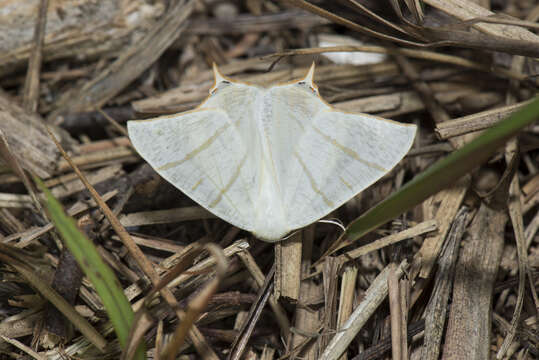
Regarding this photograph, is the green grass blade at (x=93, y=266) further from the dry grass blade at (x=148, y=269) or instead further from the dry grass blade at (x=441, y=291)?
the dry grass blade at (x=441, y=291)

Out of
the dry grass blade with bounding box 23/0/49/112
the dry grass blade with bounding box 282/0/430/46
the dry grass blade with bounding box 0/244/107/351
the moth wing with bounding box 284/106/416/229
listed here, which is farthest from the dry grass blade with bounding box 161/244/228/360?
the dry grass blade with bounding box 23/0/49/112

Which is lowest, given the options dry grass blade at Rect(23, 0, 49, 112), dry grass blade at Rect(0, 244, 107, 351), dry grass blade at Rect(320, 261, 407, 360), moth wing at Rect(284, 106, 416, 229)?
dry grass blade at Rect(320, 261, 407, 360)

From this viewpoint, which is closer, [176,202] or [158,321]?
[158,321]

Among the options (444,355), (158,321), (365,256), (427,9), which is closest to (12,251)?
(158,321)

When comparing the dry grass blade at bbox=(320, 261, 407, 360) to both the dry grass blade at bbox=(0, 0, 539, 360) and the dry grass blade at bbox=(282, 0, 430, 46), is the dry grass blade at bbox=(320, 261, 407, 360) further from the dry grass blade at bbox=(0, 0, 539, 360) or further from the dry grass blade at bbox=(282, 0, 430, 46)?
the dry grass blade at bbox=(282, 0, 430, 46)

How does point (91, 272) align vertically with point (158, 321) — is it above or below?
above

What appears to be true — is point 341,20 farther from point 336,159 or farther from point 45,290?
point 45,290

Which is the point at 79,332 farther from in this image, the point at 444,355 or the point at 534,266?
the point at 534,266

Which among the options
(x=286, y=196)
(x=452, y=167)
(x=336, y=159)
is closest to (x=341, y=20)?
(x=336, y=159)
